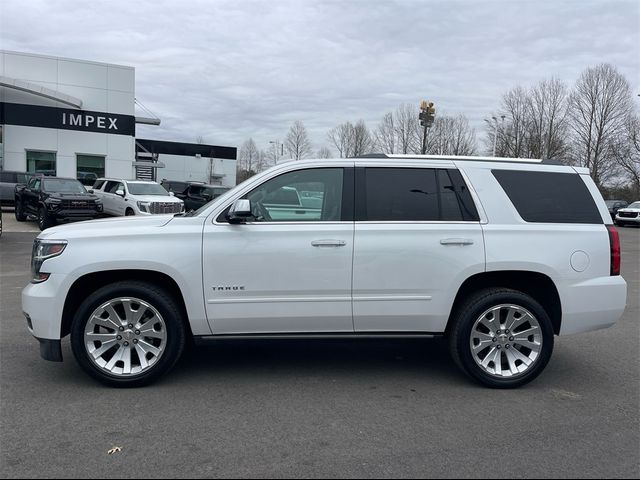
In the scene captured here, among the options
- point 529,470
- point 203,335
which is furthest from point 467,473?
point 203,335

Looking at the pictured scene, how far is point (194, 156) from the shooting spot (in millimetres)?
61406

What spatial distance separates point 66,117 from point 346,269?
28.0m

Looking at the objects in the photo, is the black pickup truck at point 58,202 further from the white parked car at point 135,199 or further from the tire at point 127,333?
the tire at point 127,333

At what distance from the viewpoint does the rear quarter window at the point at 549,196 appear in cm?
476

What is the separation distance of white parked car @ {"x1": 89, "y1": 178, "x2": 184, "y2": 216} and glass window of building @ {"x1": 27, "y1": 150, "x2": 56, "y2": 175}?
862 centimetres

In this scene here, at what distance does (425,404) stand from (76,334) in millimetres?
2832

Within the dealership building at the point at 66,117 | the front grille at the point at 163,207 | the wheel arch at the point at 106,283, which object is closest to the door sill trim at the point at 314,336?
the wheel arch at the point at 106,283

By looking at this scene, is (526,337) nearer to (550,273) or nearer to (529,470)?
(550,273)

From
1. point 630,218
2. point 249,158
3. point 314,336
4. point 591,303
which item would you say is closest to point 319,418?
point 314,336

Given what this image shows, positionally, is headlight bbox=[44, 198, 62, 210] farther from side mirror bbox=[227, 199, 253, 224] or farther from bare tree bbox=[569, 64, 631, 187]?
bare tree bbox=[569, 64, 631, 187]

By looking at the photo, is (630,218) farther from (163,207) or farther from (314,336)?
(314,336)

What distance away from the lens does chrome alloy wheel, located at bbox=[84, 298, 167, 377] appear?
444 cm

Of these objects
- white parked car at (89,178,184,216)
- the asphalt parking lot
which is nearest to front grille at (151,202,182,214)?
white parked car at (89,178,184,216)

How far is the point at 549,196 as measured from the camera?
482 cm
